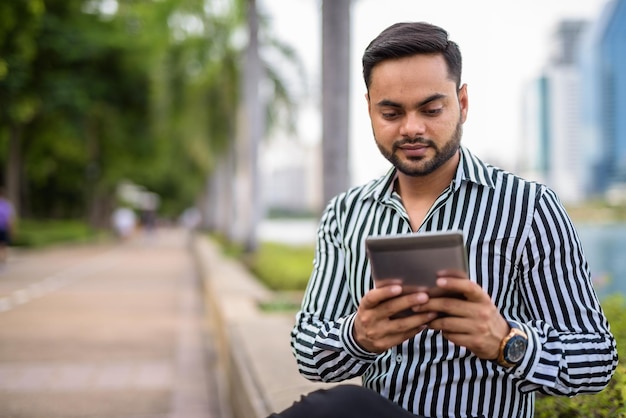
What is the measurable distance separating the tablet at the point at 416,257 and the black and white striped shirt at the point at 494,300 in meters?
0.29

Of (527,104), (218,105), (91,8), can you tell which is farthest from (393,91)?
(91,8)

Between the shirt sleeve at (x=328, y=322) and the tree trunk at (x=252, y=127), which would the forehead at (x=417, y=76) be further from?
the tree trunk at (x=252, y=127)

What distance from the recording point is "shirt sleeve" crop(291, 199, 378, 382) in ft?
6.91

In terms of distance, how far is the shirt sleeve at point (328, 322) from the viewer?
83.0 inches

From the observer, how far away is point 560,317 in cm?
197

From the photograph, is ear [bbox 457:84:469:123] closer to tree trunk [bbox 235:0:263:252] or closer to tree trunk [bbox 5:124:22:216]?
tree trunk [bbox 235:0:263:252]

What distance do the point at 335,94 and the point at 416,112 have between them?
6.07 meters

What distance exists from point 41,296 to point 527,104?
31.6 feet

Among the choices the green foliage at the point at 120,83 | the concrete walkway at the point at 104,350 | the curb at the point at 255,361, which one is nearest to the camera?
the curb at the point at 255,361

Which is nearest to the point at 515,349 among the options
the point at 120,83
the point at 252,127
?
the point at 252,127

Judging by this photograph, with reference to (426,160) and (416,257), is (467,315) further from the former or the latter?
(426,160)

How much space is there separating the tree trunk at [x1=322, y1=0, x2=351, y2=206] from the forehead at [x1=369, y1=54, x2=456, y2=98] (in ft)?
19.5

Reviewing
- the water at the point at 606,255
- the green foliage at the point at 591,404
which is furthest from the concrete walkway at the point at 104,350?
the green foliage at the point at 591,404

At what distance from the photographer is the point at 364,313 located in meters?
1.88
